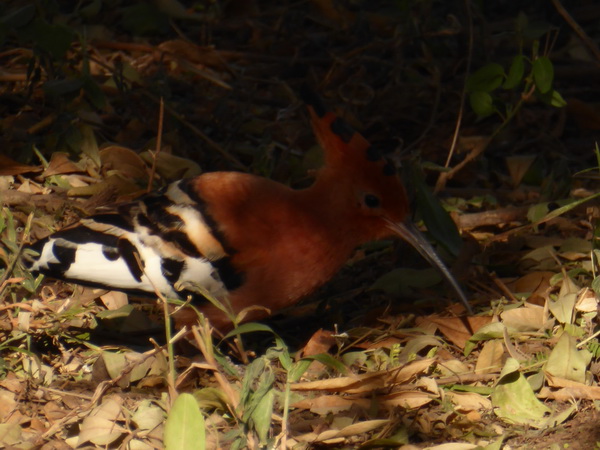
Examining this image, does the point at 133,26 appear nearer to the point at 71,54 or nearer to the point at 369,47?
the point at 71,54

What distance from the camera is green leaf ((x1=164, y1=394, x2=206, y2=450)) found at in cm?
213

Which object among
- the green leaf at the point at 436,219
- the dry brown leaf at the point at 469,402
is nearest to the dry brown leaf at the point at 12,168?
the green leaf at the point at 436,219

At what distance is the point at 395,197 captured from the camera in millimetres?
3258

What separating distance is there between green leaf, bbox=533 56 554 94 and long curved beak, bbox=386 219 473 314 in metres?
0.69

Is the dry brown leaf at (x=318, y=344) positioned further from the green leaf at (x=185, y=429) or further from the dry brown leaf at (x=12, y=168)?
the dry brown leaf at (x=12, y=168)

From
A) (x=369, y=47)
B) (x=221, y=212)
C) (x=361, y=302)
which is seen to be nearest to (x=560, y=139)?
(x=369, y=47)

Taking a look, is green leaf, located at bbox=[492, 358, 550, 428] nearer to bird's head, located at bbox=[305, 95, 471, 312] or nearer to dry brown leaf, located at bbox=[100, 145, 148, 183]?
bird's head, located at bbox=[305, 95, 471, 312]

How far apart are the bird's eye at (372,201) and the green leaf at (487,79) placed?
2.41ft

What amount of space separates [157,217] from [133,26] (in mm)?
2071

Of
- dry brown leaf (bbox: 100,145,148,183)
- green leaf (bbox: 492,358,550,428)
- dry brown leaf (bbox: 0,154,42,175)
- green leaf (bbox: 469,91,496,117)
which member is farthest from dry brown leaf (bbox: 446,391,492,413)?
dry brown leaf (bbox: 0,154,42,175)

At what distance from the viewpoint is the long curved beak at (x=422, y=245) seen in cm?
334

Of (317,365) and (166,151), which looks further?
(166,151)

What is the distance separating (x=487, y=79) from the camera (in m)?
3.70

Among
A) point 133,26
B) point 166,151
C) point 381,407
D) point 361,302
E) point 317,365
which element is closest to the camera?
point 381,407
